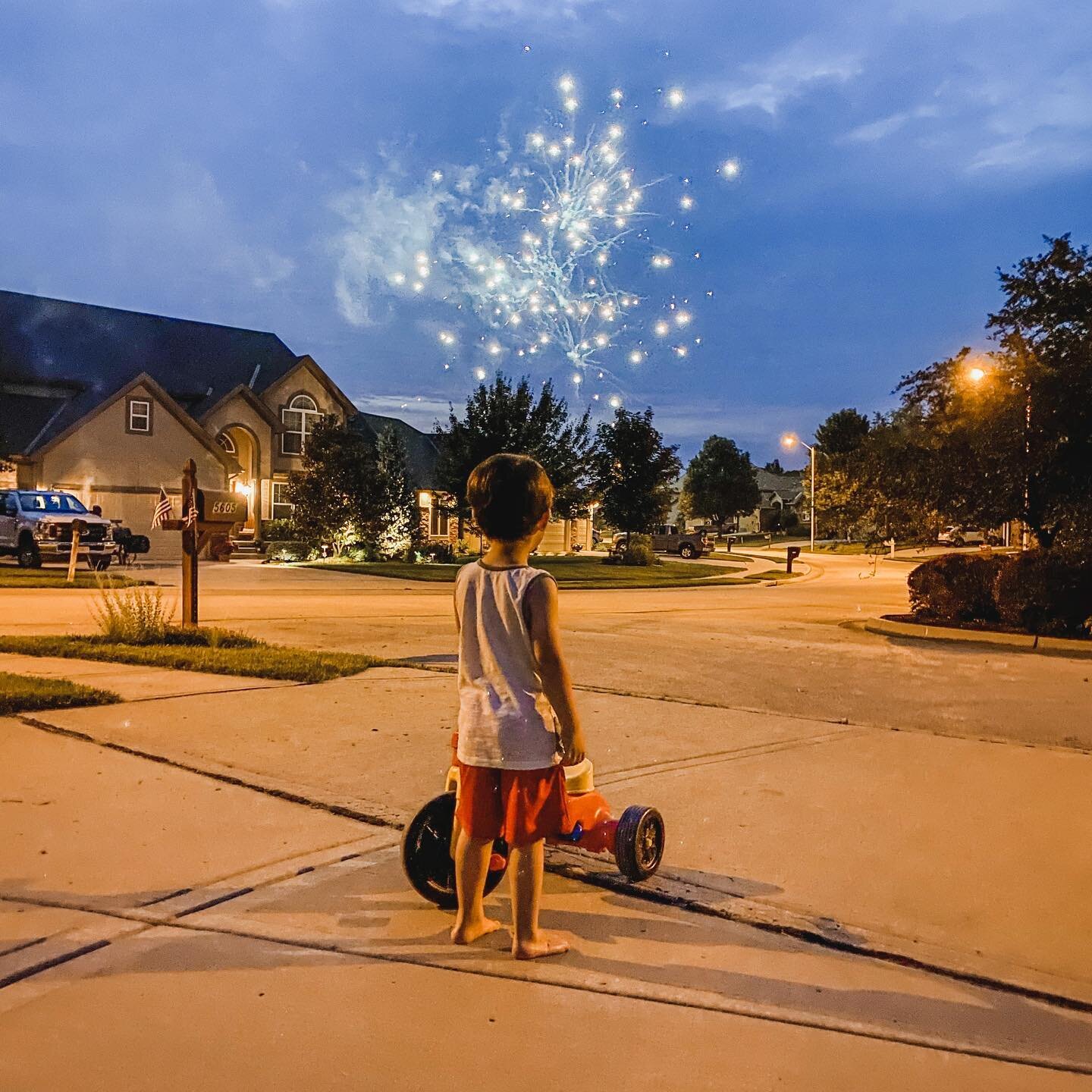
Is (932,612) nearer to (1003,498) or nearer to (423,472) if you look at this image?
(1003,498)

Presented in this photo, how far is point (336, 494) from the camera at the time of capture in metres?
34.0

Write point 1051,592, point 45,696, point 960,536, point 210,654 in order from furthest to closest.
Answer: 1. point 960,536
2. point 1051,592
3. point 210,654
4. point 45,696

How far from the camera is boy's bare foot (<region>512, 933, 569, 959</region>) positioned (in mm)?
3498

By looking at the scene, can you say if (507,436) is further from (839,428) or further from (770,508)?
(770,508)

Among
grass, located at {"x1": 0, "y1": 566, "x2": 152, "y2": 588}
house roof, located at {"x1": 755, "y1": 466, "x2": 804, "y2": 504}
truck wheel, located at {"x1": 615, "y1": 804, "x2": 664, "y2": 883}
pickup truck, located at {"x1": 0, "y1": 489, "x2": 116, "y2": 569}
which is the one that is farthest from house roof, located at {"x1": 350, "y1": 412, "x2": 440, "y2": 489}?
house roof, located at {"x1": 755, "y1": 466, "x2": 804, "y2": 504}

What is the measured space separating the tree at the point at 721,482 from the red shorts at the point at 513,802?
3968 inches

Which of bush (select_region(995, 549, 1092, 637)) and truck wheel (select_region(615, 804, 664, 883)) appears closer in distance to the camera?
truck wheel (select_region(615, 804, 664, 883))

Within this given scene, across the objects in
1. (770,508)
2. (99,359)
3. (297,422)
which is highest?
(99,359)

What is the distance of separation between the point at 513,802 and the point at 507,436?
3287 cm

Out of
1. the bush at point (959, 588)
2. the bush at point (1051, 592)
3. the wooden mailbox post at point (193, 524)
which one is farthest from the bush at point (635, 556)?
the wooden mailbox post at point (193, 524)

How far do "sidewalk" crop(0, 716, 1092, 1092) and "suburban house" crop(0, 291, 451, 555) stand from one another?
32.2 metres

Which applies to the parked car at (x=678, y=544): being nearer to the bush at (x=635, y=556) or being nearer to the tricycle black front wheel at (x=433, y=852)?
the bush at (x=635, y=556)

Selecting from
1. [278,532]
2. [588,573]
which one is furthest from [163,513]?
[278,532]

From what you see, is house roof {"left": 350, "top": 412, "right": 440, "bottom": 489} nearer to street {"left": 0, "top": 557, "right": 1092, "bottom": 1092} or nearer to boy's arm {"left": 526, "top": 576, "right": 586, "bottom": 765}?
street {"left": 0, "top": 557, "right": 1092, "bottom": 1092}
